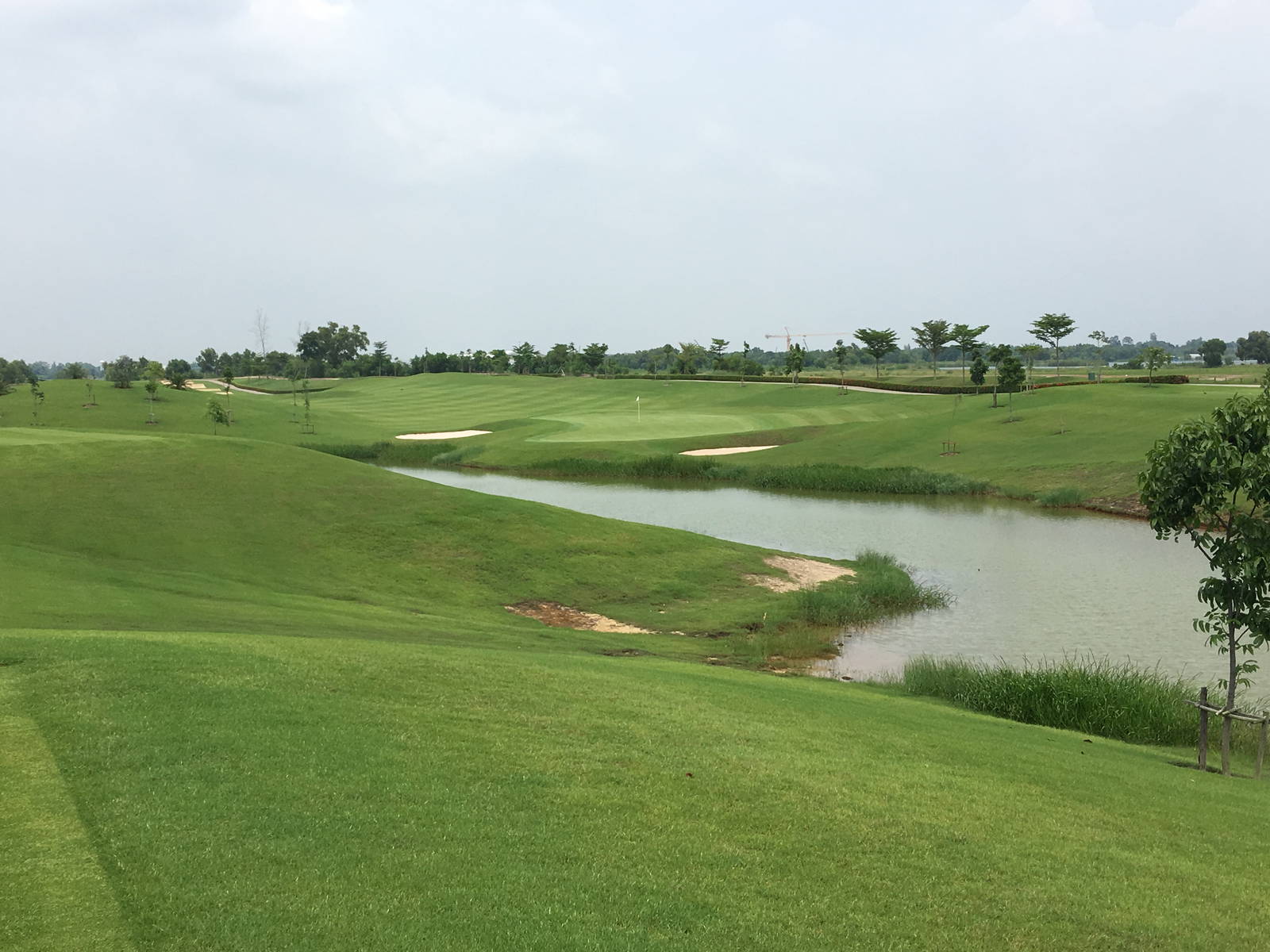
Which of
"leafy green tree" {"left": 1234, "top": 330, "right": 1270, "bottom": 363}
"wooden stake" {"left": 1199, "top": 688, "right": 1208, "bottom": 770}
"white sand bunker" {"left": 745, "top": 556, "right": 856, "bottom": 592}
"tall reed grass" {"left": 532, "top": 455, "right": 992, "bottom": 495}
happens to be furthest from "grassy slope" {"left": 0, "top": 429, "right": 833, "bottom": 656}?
"leafy green tree" {"left": 1234, "top": 330, "right": 1270, "bottom": 363}

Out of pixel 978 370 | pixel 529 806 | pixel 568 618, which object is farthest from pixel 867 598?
pixel 978 370

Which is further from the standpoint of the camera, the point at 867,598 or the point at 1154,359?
the point at 1154,359

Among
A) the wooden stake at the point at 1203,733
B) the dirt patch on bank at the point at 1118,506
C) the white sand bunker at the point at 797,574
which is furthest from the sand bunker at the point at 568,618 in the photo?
the dirt patch on bank at the point at 1118,506

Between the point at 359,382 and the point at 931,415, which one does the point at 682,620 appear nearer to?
the point at 931,415

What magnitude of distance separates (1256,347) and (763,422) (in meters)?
101

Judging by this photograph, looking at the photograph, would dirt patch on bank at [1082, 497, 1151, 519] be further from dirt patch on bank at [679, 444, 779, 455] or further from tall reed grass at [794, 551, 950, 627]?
dirt patch on bank at [679, 444, 779, 455]

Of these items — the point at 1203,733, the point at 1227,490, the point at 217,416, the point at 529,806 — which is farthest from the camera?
the point at 217,416

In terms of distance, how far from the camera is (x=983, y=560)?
38.4 m

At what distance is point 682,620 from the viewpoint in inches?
1057

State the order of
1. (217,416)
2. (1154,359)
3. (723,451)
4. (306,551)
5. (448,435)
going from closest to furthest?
(306,551) → (723,451) → (217,416) → (1154,359) → (448,435)

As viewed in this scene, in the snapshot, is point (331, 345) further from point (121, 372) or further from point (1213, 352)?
point (1213, 352)

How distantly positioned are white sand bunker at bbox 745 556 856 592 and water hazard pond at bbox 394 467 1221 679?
3.46 m

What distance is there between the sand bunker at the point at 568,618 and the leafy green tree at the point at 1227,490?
13.8 meters

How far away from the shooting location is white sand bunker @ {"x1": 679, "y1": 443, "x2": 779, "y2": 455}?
250 ft
